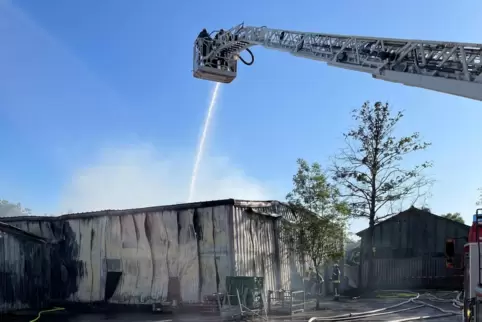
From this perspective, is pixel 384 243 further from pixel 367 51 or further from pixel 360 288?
pixel 367 51

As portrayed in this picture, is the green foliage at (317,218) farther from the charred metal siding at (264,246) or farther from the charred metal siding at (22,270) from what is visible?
the charred metal siding at (22,270)

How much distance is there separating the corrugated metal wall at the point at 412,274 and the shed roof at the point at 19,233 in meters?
20.0

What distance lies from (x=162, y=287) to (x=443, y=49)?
15.3 m

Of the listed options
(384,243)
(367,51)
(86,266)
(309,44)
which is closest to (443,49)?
(367,51)

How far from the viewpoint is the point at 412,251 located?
109 feet

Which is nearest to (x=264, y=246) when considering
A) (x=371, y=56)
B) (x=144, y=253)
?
(x=144, y=253)

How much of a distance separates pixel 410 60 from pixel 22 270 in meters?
18.3

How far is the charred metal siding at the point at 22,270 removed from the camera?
19875mm

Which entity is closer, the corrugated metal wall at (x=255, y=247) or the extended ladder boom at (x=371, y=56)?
the extended ladder boom at (x=371, y=56)

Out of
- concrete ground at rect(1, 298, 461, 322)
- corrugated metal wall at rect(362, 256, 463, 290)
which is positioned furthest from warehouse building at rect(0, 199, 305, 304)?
corrugated metal wall at rect(362, 256, 463, 290)

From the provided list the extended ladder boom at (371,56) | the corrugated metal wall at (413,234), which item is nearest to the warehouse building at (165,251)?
the extended ladder boom at (371,56)

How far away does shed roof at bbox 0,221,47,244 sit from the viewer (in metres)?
20.0

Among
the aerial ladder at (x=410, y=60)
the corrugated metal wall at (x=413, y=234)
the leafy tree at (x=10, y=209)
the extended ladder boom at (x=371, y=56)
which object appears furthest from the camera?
the leafy tree at (x=10, y=209)

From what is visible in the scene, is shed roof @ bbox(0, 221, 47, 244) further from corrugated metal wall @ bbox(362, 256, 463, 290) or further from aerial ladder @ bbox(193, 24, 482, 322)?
corrugated metal wall @ bbox(362, 256, 463, 290)
